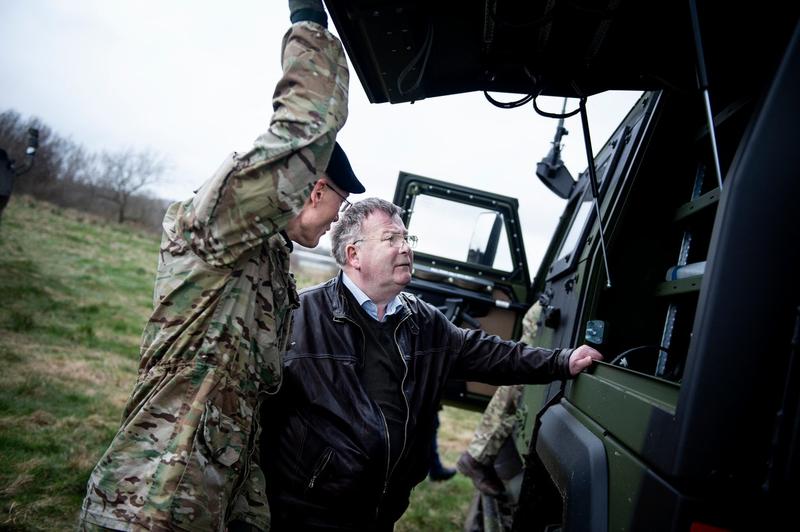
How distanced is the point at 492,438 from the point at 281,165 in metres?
2.95

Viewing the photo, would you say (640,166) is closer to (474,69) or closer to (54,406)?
(474,69)

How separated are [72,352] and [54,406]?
219cm

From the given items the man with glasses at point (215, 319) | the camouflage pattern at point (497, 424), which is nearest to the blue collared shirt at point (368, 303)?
the man with glasses at point (215, 319)

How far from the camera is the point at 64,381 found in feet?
18.9

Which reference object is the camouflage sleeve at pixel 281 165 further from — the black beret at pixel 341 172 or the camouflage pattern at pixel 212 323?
the black beret at pixel 341 172

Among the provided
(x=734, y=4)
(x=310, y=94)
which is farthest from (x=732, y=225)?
(x=310, y=94)

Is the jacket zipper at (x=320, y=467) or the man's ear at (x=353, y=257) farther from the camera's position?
the man's ear at (x=353, y=257)

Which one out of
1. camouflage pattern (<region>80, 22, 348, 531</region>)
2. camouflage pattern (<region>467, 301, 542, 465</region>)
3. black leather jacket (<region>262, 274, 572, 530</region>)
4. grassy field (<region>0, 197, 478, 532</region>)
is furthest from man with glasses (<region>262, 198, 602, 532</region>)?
grassy field (<region>0, 197, 478, 532</region>)

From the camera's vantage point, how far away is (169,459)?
1415 mm

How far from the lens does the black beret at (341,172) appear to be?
5.82 feet

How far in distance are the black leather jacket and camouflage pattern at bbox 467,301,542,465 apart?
145 centimetres

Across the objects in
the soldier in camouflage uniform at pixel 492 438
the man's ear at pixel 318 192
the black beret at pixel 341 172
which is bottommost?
the soldier in camouflage uniform at pixel 492 438

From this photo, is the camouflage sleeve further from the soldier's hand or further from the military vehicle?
the military vehicle

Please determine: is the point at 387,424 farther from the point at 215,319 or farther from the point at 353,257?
the point at 215,319
